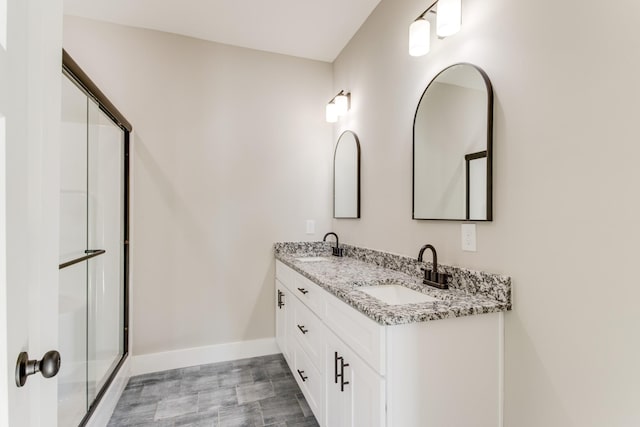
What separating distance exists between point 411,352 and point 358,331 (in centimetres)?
22

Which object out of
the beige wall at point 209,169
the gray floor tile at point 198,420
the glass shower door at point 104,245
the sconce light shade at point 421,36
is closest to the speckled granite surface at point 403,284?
the beige wall at point 209,169

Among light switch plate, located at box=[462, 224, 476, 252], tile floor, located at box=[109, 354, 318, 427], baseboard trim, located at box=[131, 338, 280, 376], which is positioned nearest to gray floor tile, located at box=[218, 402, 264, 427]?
tile floor, located at box=[109, 354, 318, 427]

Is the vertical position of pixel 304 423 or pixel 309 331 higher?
pixel 309 331

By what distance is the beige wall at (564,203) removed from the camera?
0.89 m

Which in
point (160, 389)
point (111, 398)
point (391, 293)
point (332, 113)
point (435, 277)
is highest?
point (332, 113)

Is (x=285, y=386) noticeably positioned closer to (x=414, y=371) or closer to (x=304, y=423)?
(x=304, y=423)

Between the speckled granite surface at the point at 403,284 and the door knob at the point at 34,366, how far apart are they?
851 mm

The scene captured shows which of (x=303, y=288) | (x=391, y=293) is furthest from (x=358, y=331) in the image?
(x=303, y=288)

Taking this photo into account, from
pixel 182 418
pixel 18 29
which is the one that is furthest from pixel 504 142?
pixel 182 418

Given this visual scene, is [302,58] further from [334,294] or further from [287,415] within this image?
[287,415]

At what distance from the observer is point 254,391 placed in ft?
6.93

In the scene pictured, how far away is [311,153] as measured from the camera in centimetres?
284

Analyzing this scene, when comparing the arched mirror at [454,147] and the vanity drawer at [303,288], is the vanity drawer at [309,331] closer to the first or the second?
the vanity drawer at [303,288]

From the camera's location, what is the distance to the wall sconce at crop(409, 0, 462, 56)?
142cm
